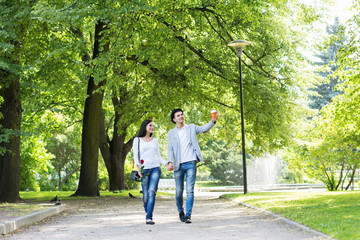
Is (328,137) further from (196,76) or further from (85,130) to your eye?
(85,130)

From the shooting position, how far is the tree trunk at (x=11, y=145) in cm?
1788

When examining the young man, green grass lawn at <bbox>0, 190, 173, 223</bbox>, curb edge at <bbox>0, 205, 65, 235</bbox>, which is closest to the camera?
curb edge at <bbox>0, 205, 65, 235</bbox>

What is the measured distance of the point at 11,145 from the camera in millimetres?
18000

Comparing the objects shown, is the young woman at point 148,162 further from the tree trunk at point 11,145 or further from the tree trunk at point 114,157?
the tree trunk at point 114,157

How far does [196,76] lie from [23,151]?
15.7m

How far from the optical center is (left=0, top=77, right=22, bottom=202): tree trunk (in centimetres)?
1788

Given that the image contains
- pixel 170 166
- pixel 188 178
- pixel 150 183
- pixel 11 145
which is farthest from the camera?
pixel 11 145

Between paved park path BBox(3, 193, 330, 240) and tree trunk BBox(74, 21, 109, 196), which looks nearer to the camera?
paved park path BBox(3, 193, 330, 240)

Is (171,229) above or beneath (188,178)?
beneath

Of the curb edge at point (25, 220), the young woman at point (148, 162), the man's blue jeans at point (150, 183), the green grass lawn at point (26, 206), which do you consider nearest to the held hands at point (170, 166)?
the young woman at point (148, 162)

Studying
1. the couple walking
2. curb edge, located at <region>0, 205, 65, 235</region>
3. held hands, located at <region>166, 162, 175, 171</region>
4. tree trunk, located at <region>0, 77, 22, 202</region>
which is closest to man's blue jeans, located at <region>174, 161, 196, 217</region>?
the couple walking

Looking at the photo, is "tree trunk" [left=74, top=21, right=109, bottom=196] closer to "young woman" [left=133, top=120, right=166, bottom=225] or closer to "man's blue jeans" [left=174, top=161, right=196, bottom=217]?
"young woman" [left=133, top=120, right=166, bottom=225]

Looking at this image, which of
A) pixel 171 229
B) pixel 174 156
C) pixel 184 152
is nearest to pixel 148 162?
pixel 174 156

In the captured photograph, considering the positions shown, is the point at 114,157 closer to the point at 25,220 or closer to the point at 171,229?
the point at 25,220
